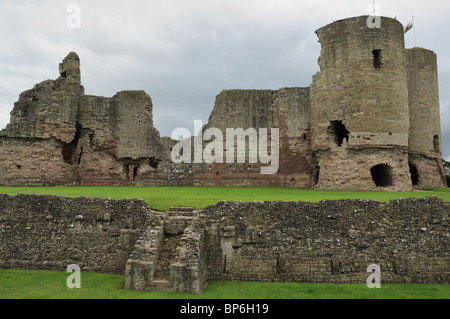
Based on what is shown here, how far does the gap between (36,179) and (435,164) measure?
→ 21.6m

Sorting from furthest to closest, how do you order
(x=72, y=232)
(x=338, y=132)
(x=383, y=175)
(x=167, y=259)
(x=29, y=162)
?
(x=29, y=162) < (x=338, y=132) < (x=383, y=175) < (x=72, y=232) < (x=167, y=259)

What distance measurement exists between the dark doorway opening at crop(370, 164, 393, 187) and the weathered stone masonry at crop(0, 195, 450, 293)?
22.0 feet

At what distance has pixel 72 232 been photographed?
1021cm

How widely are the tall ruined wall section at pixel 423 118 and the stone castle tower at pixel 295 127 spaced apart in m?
0.06

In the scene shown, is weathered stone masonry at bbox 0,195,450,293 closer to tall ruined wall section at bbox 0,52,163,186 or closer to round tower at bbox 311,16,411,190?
round tower at bbox 311,16,411,190

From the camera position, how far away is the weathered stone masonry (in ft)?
29.9

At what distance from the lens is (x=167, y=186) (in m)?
18.6

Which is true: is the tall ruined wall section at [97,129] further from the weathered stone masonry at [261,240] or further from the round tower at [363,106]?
the weathered stone masonry at [261,240]

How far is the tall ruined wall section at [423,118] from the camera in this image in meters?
20.7

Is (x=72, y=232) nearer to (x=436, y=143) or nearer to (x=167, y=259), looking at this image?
(x=167, y=259)

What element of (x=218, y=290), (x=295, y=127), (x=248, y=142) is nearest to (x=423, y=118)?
(x=295, y=127)

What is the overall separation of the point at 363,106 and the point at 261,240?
9.82 m

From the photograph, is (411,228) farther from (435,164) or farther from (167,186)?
(435,164)

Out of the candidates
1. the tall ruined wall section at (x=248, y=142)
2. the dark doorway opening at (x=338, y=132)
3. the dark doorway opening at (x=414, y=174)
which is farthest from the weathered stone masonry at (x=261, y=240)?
the dark doorway opening at (x=414, y=174)
